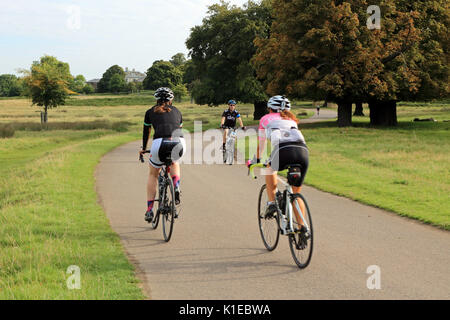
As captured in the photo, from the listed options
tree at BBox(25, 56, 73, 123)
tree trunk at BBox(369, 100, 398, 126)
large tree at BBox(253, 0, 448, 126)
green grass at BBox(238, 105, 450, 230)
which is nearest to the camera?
green grass at BBox(238, 105, 450, 230)

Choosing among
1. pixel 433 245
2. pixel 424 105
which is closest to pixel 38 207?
pixel 433 245

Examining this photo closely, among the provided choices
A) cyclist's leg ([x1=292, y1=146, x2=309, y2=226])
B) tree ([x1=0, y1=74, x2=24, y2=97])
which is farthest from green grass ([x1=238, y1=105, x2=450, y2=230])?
tree ([x1=0, y1=74, x2=24, y2=97])

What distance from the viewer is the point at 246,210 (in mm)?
9852

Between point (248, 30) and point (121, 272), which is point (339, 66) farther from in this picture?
point (121, 272)

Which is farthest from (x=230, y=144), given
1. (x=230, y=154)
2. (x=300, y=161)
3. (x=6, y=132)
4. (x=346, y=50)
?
(x=6, y=132)

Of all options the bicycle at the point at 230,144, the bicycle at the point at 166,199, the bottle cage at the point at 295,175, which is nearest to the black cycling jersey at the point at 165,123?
the bicycle at the point at 166,199

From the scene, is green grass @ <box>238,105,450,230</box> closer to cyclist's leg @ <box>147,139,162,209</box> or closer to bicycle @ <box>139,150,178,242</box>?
bicycle @ <box>139,150,178,242</box>

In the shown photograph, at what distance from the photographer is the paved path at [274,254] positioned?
17.6ft

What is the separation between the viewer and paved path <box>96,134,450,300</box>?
17.6 feet

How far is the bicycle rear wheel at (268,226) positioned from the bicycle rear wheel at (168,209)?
130 cm

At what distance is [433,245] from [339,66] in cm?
2598

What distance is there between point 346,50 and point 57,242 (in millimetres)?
26804

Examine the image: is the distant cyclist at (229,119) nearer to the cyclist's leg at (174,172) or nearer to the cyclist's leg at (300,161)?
the cyclist's leg at (174,172)
